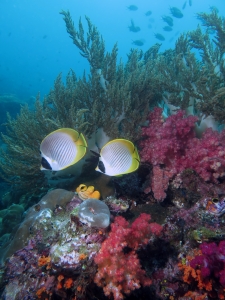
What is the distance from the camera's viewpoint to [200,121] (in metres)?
4.14

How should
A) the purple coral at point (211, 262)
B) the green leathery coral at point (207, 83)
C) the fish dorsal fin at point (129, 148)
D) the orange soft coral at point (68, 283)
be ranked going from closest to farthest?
the purple coral at point (211, 262)
the fish dorsal fin at point (129, 148)
the orange soft coral at point (68, 283)
the green leathery coral at point (207, 83)

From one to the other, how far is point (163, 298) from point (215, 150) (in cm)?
234

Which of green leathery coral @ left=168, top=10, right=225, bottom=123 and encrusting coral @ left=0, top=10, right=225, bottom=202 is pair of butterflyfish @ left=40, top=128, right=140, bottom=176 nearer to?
encrusting coral @ left=0, top=10, right=225, bottom=202

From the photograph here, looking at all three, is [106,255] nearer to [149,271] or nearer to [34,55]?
[149,271]

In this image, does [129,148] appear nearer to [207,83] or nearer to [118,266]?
[118,266]

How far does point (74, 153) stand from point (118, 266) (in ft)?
4.57

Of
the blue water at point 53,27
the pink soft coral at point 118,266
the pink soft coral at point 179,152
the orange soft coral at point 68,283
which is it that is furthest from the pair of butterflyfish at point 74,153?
the blue water at point 53,27

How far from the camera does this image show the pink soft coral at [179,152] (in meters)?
3.35

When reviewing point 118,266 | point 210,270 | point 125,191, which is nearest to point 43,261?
point 118,266

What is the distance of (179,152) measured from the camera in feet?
12.2

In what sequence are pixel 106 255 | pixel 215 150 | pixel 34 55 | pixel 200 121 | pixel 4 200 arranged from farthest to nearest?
pixel 34 55 → pixel 4 200 → pixel 200 121 → pixel 215 150 → pixel 106 255

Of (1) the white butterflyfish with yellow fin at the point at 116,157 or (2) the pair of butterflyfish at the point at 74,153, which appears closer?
(2) the pair of butterflyfish at the point at 74,153

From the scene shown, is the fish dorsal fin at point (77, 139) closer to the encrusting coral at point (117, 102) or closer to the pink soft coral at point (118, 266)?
the pink soft coral at point (118, 266)

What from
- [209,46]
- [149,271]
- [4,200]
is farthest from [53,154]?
[4,200]
